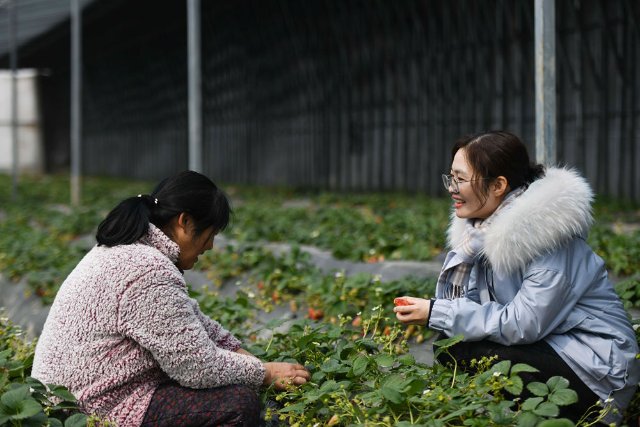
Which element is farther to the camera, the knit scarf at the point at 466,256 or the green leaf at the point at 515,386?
the knit scarf at the point at 466,256

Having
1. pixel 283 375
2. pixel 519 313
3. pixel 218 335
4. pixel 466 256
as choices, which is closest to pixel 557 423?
pixel 519 313

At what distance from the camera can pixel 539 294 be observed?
3145 mm

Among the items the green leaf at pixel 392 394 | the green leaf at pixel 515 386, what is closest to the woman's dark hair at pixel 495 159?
the green leaf at pixel 515 386

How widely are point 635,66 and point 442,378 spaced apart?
901 cm

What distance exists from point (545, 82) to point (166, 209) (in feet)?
7.95

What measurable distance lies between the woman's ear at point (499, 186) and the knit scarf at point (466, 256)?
27 millimetres

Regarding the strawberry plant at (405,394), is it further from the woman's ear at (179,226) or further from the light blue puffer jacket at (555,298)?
the woman's ear at (179,226)

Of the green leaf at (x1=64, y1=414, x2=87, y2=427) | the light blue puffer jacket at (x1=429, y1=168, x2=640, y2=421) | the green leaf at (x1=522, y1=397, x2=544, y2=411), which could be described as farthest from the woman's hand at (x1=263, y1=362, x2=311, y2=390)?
the green leaf at (x1=522, y1=397, x2=544, y2=411)

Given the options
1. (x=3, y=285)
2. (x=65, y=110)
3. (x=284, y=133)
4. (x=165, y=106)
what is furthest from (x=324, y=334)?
(x=65, y=110)

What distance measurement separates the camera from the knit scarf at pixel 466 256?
335 centimetres

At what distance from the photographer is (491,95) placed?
→ 13.7m

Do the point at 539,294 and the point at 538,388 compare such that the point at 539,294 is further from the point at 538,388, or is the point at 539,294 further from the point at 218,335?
the point at 218,335

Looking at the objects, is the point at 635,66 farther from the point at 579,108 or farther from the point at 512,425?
the point at 512,425

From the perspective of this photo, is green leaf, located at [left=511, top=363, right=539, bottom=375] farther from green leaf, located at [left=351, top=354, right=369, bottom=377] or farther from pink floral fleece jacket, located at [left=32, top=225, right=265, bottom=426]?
pink floral fleece jacket, located at [left=32, top=225, right=265, bottom=426]
